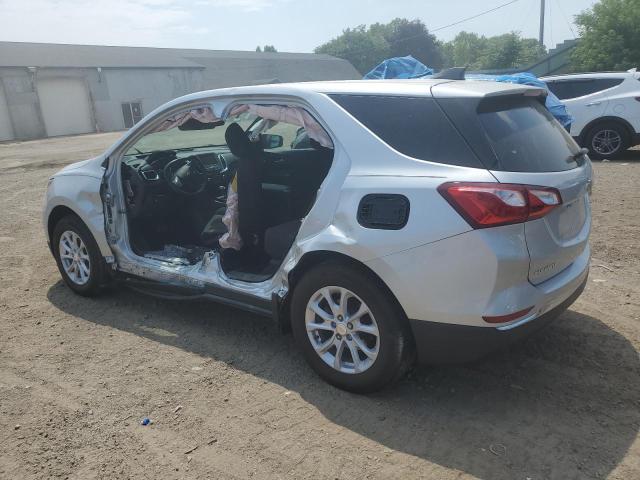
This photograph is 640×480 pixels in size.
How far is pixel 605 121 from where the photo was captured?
34.7 ft

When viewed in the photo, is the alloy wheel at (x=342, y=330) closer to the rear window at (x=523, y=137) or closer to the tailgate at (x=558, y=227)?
the tailgate at (x=558, y=227)

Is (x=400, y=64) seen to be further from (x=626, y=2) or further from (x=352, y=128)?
(x=626, y=2)

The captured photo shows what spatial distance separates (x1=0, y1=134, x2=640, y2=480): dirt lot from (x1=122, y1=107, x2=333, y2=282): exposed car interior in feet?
1.87

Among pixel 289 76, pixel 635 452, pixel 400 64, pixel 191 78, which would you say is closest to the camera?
pixel 635 452

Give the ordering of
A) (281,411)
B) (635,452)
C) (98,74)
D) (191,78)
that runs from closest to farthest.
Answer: (635,452), (281,411), (98,74), (191,78)

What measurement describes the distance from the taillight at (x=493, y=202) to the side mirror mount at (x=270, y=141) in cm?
249

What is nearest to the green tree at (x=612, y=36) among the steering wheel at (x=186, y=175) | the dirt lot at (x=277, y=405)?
the dirt lot at (x=277, y=405)

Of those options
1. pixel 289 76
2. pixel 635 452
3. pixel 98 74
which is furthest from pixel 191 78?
pixel 635 452

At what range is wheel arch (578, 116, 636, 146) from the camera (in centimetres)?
1033

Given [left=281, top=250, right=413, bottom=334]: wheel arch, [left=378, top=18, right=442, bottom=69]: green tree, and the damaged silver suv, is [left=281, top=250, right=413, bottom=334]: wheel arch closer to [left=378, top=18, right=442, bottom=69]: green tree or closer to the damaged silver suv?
the damaged silver suv

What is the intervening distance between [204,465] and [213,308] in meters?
2.02

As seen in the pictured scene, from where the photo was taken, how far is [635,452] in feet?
8.47

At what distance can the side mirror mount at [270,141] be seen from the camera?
479 cm

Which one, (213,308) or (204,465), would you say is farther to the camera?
(213,308)
